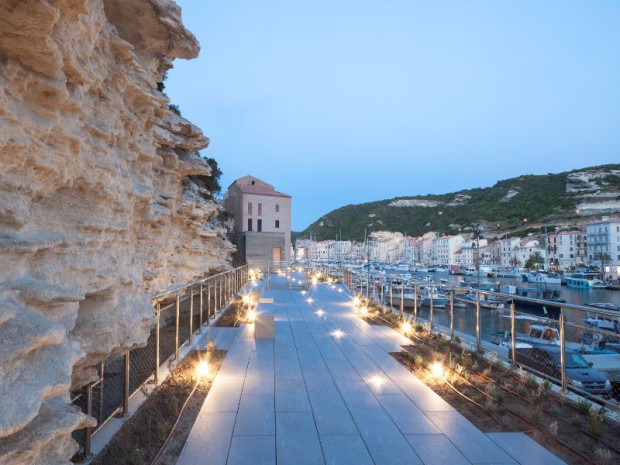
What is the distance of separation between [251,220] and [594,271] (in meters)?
62.5

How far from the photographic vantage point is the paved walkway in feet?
11.0

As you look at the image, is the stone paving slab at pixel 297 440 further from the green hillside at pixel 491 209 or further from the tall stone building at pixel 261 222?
the green hillside at pixel 491 209

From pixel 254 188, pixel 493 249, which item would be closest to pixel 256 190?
pixel 254 188

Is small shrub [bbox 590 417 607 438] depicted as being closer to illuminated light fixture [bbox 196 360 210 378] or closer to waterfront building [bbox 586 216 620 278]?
illuminated light fixture [bbox 196 360 210 378]

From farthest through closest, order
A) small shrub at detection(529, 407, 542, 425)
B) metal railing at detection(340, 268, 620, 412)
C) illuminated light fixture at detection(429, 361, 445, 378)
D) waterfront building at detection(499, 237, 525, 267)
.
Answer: waterfront building at detection(499, 237, 525, 267) < illuminated light fixture at detection(429, 361, 445, 378) < metal railing at detection(340, 268, 620, 412) < small shrub at detection(529, 407, 542, 425)

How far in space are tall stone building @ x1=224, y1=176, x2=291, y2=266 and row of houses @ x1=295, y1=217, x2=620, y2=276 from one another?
10.6 m

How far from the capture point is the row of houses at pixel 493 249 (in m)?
68.7

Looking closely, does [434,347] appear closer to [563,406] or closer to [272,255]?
[563,406]

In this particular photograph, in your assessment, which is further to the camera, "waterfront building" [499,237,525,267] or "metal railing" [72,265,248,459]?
"waterfront building" [499,237,525,267]

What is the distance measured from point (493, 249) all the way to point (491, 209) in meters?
19.4

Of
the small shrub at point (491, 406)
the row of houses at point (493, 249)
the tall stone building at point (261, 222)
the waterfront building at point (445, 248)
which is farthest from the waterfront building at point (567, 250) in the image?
the small shrub at point (491, 406)

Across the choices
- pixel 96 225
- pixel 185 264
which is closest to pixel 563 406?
pixel 96 225

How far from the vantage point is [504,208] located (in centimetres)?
10712

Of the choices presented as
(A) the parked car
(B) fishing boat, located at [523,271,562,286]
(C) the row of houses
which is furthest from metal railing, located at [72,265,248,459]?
(B) fishing boat, located at [523,271,562,286]
